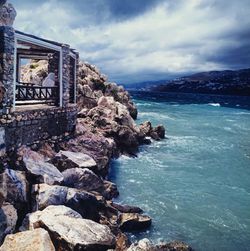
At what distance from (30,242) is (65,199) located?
3108mm

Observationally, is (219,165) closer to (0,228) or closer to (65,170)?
(65,170)

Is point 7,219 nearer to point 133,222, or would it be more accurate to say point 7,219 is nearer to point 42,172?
point 42,172

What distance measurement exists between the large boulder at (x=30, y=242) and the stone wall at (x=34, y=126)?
4.72 metres

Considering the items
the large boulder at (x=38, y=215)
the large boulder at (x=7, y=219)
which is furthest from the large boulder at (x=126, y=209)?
the large boulder at (x=7, y=219)

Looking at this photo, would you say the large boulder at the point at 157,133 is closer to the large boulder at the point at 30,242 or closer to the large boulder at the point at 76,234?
the large boulder at the point at 76,234

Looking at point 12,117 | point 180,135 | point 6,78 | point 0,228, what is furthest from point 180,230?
point 180,135

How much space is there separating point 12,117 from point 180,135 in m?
23.4

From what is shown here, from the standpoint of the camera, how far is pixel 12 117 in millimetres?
13047

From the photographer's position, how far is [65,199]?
11391 millimetres

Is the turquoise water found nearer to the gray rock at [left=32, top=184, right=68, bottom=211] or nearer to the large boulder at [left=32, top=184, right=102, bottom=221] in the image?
the large boulder at [left=32, top=184, right=102, bottom=221]

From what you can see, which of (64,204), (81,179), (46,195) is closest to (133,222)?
(64,204)

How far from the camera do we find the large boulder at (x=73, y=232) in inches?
348

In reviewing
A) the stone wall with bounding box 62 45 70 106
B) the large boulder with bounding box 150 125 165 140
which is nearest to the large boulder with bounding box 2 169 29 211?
the stone wall with bounding box 62 45 70 106

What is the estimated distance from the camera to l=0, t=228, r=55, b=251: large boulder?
817cm
